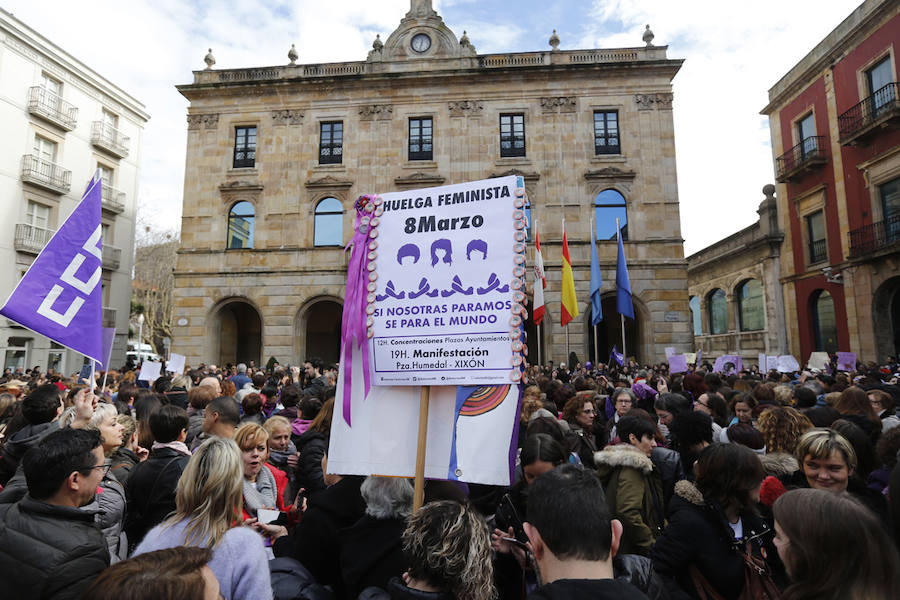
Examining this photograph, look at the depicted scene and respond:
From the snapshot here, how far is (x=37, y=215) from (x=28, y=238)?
61.2 inches

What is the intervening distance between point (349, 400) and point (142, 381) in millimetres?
12082

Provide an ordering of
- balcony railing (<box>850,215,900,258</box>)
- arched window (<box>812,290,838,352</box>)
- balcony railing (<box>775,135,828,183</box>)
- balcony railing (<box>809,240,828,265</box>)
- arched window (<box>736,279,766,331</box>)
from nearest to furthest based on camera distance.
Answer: balcony railing (<box>850,215,900,258</box>), arched window (<box>812,290,838,352</box>), balcony railing (<box>775,135,828,183</box>), balcony railing (<box>809,240,828,265</box>), arched window (<box>736,279,766,331</box>)

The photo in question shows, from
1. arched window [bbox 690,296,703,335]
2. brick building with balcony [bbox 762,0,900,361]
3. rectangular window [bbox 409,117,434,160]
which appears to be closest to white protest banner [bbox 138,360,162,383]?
rectangular window [bbox 409,117,434,160]

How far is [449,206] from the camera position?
3.15 m

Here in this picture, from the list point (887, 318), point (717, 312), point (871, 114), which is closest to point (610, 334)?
point (717, 312)

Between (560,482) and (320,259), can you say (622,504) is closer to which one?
(560,482)

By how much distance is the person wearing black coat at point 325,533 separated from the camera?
8.71ft

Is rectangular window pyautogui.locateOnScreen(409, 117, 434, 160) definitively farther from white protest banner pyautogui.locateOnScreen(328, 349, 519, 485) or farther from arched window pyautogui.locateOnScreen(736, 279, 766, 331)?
white protest banner pyautogui.locateOnScreen(328, 349, 519, 485)

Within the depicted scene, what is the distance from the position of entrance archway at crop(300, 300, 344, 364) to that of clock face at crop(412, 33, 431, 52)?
13.0 meters

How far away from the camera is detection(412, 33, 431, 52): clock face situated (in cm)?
2358

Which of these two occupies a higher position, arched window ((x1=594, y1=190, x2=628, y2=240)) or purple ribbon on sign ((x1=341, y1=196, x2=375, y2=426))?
arched window ((x1=594, y1=190, x2=628, y2=240))

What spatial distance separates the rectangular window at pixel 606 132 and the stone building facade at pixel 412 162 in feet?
0.20

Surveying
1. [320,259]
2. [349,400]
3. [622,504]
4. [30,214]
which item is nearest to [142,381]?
[320,259]

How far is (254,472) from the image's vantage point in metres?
3.81
